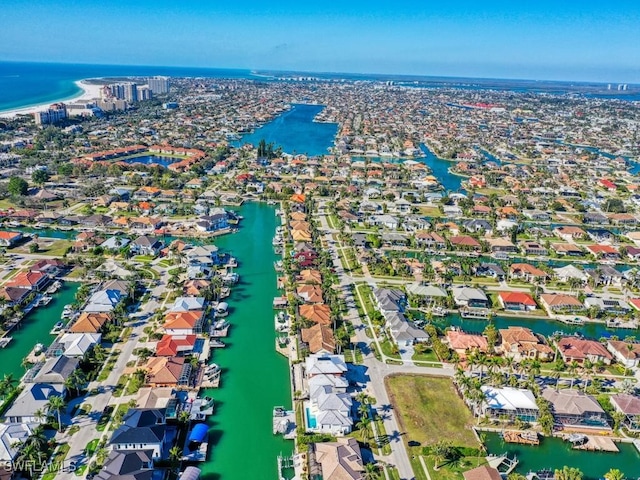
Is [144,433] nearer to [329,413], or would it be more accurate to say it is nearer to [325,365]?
[329,413]

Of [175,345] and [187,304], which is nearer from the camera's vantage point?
[175,345]

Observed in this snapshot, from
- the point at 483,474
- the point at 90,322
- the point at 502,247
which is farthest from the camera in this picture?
the point at 502,247

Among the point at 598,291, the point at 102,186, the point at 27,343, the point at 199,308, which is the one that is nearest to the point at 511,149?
the point at 598,291

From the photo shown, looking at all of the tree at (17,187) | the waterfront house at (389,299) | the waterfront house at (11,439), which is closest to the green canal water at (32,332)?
the waterfront house at (11,439)

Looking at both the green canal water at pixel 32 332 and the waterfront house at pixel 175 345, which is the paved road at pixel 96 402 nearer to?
the waterfront house at pixel 175 345

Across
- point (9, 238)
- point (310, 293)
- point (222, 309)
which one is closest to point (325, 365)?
point (310, 293)

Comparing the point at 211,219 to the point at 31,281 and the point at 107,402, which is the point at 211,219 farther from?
the point at 107,402
